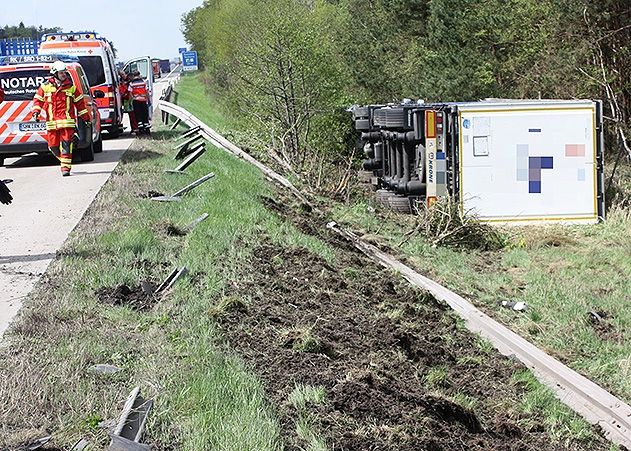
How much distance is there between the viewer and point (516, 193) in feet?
42.9

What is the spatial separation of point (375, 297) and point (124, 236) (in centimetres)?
256

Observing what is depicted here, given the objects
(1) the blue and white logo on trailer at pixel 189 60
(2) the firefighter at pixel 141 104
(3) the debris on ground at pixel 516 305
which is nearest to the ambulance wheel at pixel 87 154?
(2) the firefighter at pixel 141 104

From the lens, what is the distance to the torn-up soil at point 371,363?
15.8 ft

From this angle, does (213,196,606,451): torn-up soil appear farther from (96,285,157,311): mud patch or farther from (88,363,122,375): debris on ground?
(88,363,122,375): debris on ground

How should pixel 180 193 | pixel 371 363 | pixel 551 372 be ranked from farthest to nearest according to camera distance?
pixel 180 193, pixel 551 372, pixel 371 363

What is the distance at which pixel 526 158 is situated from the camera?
13086 millimetres

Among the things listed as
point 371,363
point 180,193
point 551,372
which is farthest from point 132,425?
point 180,193

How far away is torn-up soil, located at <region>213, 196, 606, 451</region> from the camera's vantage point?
15.8 ft

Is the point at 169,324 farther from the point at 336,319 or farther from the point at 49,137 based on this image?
the point at 49,137

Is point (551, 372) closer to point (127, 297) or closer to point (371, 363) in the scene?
point (371, 363)

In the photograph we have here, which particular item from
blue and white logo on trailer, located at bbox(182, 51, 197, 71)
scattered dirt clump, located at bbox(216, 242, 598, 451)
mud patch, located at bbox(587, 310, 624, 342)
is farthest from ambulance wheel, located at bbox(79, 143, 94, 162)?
blue and white logo on trailer, located at bbox(182, 51, 197, 71)

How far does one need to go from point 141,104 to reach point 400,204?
35.2ft

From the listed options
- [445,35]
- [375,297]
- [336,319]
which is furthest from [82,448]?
[445,35]

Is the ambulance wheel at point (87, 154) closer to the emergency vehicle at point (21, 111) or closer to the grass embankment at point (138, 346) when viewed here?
the emergency vehicle at point (21, 111)
